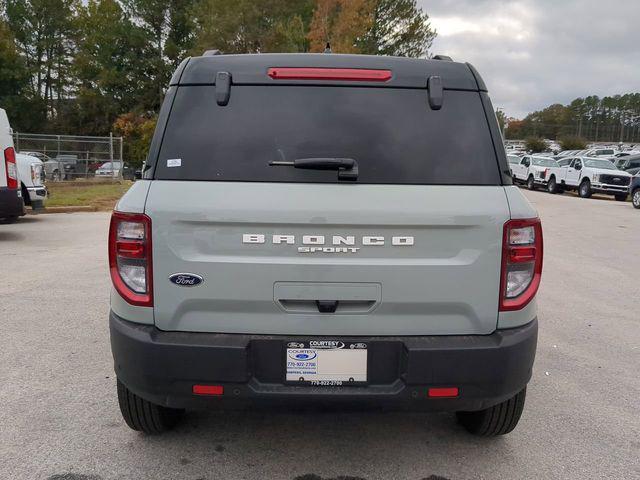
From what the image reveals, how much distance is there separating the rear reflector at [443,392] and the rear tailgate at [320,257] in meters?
0.26

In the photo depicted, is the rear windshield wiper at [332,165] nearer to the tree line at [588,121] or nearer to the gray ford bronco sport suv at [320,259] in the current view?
the gray ford bronco sport suv at [320,259]

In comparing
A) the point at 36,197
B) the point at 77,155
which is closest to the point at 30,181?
the point at 36,197

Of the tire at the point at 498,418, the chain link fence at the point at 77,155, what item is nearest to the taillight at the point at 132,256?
the tire at the point at 498,418

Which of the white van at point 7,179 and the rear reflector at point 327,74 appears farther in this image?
the white van at point 7,179

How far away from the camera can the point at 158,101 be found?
4938 centimetres

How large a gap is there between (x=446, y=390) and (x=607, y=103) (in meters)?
162

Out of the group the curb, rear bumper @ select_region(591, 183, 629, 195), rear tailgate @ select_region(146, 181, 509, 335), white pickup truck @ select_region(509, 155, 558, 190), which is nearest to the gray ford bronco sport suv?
rear tailgate @ select_region(146, 181, 509, 335)

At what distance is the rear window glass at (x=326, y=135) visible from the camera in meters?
2.63

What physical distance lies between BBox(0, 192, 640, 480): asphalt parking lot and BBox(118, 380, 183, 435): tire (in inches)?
3.9

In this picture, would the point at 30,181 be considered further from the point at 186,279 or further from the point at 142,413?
the point at 186,279

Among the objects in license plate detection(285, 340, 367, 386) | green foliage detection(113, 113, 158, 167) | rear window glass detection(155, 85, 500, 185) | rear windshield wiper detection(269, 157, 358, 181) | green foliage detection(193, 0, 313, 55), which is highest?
green foliage detection(193, 0, 313, 55)

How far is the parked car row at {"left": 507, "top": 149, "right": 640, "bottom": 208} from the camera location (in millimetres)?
24297

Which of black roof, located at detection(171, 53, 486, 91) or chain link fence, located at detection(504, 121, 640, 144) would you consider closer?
black roof, located at detection(171, 53, 486, 91)

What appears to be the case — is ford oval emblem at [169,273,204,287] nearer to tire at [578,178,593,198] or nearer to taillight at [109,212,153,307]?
taillight at [109,212,153,307]
